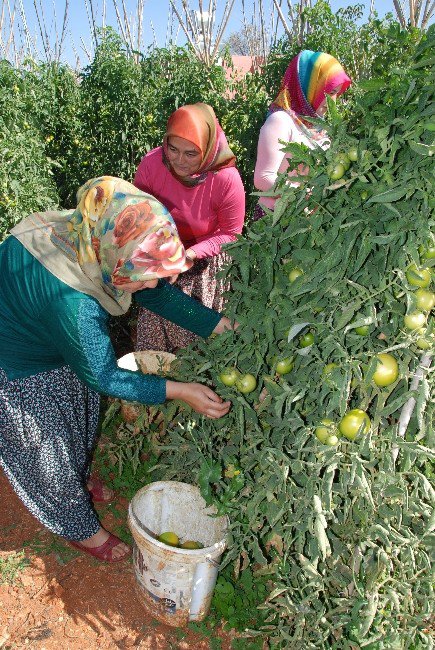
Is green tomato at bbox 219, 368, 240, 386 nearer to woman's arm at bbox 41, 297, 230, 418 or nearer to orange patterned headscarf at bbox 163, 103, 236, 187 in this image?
woman's arm at bbox 41, 297, 230, 418

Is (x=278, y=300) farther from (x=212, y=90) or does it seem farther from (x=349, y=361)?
(x=212, y=90)

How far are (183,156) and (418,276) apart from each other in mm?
1457

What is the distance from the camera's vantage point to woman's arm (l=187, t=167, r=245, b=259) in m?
2.38

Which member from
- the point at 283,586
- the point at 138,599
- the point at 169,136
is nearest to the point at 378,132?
the point at 283,586

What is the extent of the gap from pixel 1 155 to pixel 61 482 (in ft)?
5.96

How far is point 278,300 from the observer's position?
4.42 feet

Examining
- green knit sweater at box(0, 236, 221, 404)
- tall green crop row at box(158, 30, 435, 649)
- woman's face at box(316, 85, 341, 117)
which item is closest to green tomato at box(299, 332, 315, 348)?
tall green crop row at box(158, 30, 435, 649)

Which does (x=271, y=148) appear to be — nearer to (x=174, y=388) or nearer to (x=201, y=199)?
(x=201, y=199)

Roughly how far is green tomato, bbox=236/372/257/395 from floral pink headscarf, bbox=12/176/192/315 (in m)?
0.36

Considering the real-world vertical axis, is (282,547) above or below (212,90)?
below

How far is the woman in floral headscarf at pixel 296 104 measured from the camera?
2.36 metres

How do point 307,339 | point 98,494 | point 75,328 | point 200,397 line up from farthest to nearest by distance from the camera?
point 98,494 < point 200,397 < point 75,328 < point 307,339

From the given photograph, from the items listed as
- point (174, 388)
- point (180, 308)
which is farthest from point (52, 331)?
point (180, 308)

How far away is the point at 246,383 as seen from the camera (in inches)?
59.4
